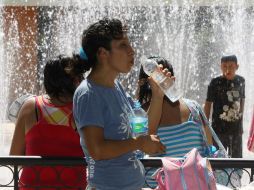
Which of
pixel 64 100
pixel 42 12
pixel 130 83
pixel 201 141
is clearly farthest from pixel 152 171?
pixel 42 12

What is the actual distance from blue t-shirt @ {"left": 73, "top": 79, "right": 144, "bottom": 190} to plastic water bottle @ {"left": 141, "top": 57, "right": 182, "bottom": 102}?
1.44 feet

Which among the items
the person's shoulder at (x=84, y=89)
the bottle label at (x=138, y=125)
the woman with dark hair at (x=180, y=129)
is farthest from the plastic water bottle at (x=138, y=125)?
the woman with dark hair at (x=180, y=129)

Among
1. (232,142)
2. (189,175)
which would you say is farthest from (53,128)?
(232,142)

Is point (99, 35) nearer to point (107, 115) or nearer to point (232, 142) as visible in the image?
point (107, 115)

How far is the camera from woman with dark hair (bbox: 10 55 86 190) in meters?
3.39

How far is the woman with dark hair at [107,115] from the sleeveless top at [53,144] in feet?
1.90

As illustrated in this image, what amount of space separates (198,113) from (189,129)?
0.11 meters

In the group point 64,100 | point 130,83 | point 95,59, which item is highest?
point 95,59

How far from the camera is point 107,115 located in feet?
9.00

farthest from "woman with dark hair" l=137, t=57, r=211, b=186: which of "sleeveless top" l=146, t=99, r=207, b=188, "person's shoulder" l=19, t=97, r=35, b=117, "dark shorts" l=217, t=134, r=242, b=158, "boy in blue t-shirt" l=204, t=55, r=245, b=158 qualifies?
"dark shorts" l=217, t=134, r=242, b=158

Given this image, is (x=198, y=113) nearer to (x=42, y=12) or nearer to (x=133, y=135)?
(x=133, y=135)

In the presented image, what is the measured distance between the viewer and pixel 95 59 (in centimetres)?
286

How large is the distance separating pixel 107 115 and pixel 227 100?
135 inches

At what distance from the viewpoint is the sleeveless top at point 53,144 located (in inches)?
134
